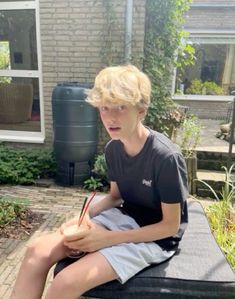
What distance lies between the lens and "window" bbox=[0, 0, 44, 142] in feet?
16.1

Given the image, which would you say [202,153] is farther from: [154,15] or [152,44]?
[154,15]

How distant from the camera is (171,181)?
4.62ft

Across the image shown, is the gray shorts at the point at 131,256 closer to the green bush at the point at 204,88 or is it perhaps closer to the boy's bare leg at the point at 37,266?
the boy's bare leg at the point at 37,266

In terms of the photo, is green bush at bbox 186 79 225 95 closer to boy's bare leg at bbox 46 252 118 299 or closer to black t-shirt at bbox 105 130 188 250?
black t-shirt at bbox 105 130 188 250

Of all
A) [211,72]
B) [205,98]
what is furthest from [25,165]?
[211,72]

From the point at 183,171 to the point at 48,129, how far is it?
12.1 feet

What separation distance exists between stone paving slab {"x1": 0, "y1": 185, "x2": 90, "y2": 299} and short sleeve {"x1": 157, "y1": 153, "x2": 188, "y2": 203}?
1.24 meters

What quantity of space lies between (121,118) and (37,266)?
32.9 inches

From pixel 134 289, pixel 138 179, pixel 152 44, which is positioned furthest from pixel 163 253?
pixel 152 44

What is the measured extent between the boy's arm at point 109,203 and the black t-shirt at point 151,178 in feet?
0.35

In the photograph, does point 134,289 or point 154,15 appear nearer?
point 134,289

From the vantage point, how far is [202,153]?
454 cm

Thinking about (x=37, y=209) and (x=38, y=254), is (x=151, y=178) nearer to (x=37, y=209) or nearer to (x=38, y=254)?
(x=38, y=254)

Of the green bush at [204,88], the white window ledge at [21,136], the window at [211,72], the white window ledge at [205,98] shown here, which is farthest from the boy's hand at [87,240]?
the green bush at [204,88]
